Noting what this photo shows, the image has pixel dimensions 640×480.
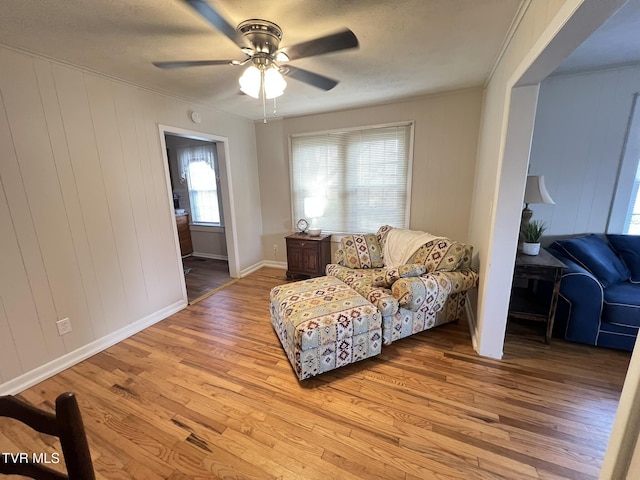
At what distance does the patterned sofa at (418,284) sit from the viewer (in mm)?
2229

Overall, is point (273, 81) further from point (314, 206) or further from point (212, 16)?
point (314, 206)

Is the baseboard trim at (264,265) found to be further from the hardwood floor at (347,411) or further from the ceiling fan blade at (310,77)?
the ceiling fan blade at (310,77)

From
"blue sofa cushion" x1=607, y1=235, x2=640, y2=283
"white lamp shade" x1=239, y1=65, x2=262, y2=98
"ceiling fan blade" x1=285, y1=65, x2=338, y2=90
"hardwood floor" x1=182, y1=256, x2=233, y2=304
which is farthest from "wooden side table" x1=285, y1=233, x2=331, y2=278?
"blue sofa cushion" x1=607, y1=235, x2=640, y2=283

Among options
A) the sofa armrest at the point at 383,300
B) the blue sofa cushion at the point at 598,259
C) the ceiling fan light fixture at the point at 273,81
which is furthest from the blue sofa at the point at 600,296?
the ceiling fan light fixture at the point at 273,81

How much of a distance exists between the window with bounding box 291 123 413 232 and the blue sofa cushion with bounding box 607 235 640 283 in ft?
6.58

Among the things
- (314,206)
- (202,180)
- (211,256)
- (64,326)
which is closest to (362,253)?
(314,206)

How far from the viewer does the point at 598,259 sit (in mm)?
2338

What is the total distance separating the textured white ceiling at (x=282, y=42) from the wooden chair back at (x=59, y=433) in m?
1.85

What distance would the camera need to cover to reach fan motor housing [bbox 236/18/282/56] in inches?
59.3

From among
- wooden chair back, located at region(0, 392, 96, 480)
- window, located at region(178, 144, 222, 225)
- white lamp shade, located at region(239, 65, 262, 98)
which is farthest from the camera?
window, located at region(178, 144, 222, 225)

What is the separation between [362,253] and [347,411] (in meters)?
1.73

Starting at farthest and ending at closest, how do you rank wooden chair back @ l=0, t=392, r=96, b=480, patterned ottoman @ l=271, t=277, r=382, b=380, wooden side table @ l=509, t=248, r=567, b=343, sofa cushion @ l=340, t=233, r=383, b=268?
sofa cushion @ l=340, t=233, r=383, b=268 → wooden side table @ l=509, t=248, r=567, b=343 → patterned ottoman @ l=271, t=277, r=382, b=380 → wooden chair back @ l=0, t=392, r=96, b=480

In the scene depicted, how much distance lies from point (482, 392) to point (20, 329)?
3369 mm

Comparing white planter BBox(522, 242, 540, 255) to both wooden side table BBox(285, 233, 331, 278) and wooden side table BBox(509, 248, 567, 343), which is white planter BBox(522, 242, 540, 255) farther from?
wooden side table BBox(285, 233, 331, 278)
